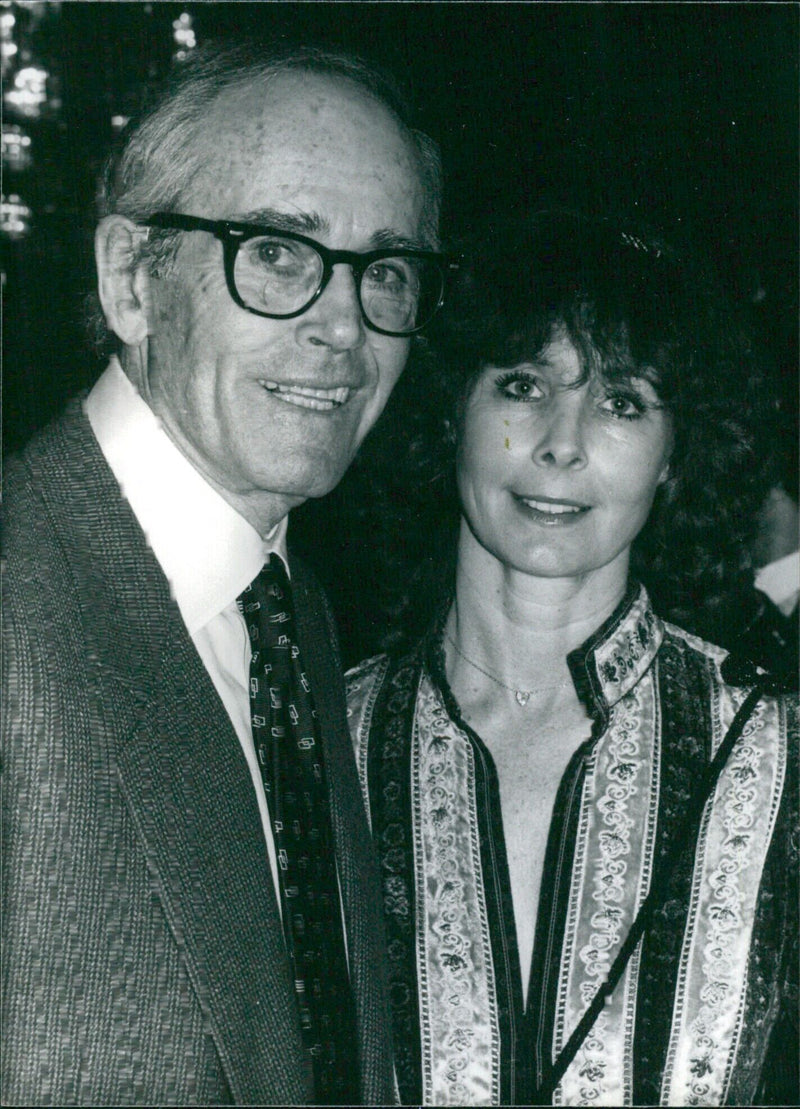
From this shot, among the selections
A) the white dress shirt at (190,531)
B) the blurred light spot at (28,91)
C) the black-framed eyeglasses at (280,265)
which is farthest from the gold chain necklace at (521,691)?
the blurred light spot at (28,91)

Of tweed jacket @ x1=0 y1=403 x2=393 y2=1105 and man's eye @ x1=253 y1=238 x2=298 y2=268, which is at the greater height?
man's eye @ x1=253 y1=238 x2=298 y2=268

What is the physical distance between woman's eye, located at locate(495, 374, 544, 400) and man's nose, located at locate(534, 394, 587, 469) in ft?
0.17

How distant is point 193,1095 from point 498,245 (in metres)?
1.58

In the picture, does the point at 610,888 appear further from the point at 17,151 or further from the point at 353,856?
the point at 17,151

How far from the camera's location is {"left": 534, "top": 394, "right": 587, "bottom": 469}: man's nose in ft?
6.73

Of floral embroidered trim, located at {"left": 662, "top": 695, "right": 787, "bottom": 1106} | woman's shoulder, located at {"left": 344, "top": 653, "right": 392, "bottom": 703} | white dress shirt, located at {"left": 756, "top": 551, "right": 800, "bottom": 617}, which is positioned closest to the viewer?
floral embroidered trim, located at {"left": 662, "top": 695, "right": 787, "bottom": 1106}

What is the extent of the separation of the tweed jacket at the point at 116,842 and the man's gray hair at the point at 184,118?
43cm

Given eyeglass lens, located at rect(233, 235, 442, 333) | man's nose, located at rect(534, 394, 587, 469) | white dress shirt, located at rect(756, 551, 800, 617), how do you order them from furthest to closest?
white dress shirt, located at rect(756, 551, 800, 617)
man's nose, located at rect(534, 394, 587, 469)
eyeglass lens, located at rect(233, 235, 442, 333)

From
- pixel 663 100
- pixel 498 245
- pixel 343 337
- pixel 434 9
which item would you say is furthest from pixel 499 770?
pixel 434 9

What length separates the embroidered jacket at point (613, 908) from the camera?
1.87 m

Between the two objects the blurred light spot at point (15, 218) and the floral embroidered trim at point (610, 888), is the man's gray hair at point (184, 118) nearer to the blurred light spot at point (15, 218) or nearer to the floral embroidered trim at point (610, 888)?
the floral embroidered trim at point (610, 888)

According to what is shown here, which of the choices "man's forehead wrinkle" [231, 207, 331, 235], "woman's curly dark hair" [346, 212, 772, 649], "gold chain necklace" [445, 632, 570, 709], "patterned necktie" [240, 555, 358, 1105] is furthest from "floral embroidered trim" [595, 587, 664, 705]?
"man's forehead wrinkle" [231, 207, 331, 235]

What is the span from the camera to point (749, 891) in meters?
1.91

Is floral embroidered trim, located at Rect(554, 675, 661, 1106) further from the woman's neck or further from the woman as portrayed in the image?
the woman's neck
